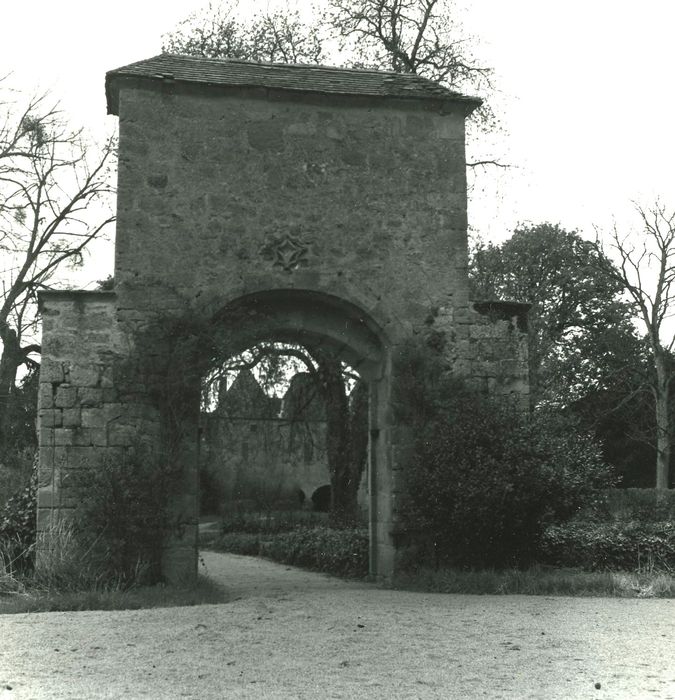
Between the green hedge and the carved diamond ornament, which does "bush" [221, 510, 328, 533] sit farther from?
the carved diamond ornament

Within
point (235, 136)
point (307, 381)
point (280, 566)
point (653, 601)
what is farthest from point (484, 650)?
point (307, 381)

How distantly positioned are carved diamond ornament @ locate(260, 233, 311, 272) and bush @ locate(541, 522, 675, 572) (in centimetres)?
427

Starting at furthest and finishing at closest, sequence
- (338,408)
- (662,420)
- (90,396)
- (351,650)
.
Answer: (662,420) < (338,408) < (90,396) < (351,650)

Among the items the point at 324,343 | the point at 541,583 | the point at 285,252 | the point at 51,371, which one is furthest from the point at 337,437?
the point at 541,583

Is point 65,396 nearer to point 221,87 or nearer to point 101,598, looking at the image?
point 101,598

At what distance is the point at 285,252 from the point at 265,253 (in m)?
0.23

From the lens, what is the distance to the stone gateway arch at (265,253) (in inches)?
427

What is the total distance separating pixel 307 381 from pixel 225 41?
6864 millimetres

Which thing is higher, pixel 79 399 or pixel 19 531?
pixel 79 399

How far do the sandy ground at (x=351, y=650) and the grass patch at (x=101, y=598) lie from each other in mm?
404

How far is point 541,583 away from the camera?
33.1ft

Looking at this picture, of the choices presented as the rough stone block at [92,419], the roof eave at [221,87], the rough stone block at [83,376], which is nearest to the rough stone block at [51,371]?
the rough stone block at [83,376]

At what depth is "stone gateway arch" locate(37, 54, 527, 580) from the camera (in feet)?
35.6

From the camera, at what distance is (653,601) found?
9.39m
